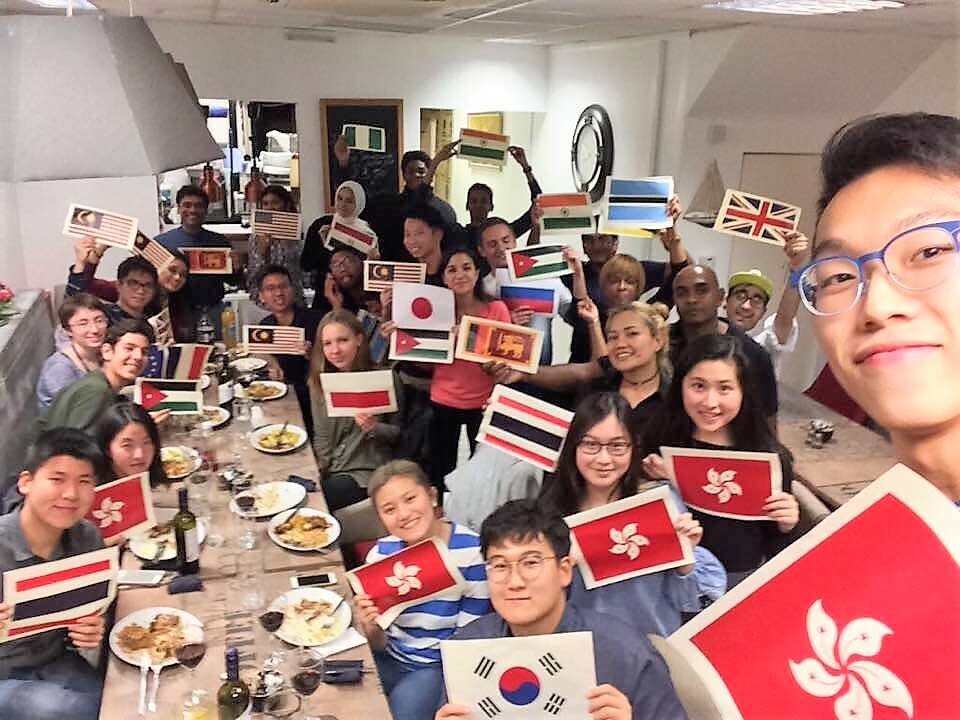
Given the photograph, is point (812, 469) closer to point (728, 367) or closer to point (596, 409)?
point (728, 367)

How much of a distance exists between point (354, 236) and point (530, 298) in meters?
1.01

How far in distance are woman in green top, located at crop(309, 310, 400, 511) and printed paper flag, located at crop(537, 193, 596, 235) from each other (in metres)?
0.92

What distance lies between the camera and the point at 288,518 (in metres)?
2.36

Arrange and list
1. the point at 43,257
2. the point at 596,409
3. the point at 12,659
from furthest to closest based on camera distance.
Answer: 1. the point at 43,257
2. the point at 596,409
3. the point at 12,659

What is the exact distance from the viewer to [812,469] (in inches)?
113

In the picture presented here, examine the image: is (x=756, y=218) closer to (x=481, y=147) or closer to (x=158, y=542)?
(x=481, y=147)

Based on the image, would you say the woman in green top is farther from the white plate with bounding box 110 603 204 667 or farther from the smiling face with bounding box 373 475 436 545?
the white plate with bounding box 110 603 204 667

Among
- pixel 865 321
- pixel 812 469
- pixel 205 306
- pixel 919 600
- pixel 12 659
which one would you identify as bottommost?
pixel 12 659

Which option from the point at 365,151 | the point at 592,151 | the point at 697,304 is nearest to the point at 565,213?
the point at 697,304

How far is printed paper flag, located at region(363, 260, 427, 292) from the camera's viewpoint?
3.30 m

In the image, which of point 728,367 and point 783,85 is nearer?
point 728,367

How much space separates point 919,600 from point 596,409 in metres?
1.46

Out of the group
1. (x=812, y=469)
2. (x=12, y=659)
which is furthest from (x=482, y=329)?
(x=12, y=659)

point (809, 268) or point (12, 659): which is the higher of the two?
point (809, 268)
